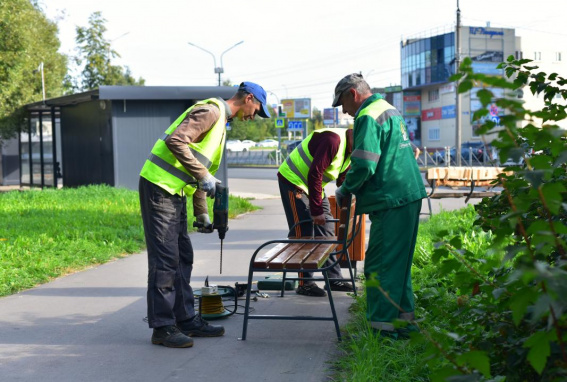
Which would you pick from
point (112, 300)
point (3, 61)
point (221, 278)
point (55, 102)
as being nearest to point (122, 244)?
point (221, 278)

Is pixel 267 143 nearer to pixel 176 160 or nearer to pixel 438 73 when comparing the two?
pixel 438 73

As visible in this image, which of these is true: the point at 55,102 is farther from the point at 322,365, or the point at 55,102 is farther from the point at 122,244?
the point at 322,365

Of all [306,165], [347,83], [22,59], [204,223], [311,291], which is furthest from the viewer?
[22,59]

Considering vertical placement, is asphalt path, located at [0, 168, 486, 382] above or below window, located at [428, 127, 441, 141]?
below

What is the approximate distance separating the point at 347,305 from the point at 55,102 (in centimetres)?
1709

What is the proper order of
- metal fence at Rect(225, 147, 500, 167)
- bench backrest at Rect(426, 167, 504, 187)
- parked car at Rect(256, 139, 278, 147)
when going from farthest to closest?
parked car at Rect(256, 139, 278, 147)
metal fence at Rect(225, 147, 500, 167)
bench backrest at Rect(426, 167, 504, 187)

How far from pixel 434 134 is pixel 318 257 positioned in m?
85.2

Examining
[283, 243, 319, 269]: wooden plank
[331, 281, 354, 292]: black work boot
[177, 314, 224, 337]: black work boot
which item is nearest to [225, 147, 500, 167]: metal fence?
[331, 281, 354, 292]: black work boot

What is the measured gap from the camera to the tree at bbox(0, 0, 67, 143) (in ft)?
72.9

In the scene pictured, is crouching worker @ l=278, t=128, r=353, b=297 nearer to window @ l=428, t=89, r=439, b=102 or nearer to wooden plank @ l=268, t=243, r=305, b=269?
wooden plank @ l=268, t=243, r=305, b=269

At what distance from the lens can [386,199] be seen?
4.87 meters

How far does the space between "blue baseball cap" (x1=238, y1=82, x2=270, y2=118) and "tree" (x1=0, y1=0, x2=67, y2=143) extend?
60.8ft

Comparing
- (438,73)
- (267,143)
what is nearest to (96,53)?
(438,73)

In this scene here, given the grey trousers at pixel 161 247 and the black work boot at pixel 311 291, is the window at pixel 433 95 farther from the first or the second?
the grey trousers at pixel 161 247
